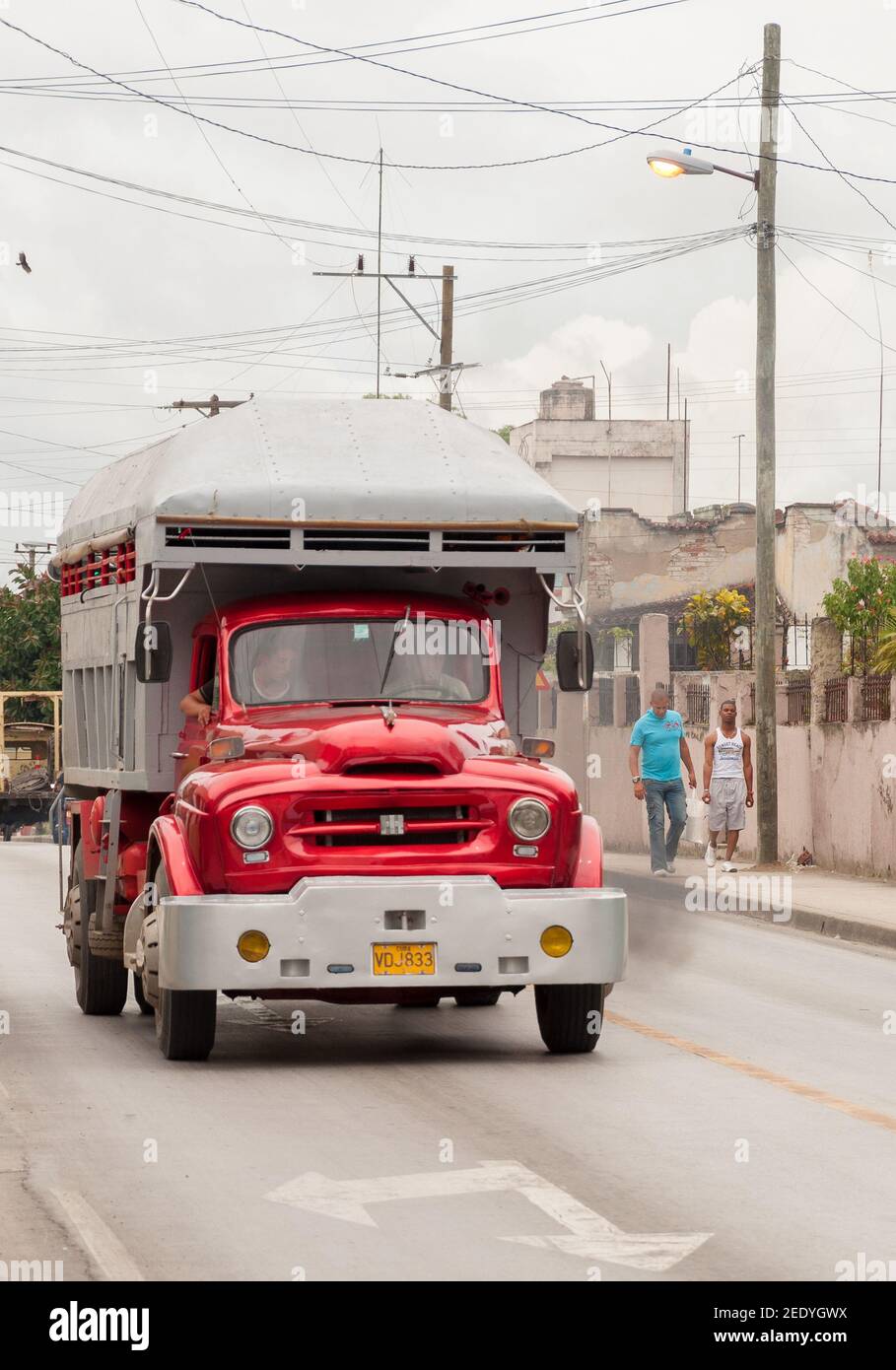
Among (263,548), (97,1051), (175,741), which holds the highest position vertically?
(263,548)

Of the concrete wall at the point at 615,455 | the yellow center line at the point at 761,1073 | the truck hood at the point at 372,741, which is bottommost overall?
the yellow center line at the point at 761,1073

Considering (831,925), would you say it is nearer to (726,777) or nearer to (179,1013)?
(726,777)

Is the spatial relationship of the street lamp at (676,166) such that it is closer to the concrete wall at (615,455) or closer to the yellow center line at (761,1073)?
the yellow center line at (761,1073)

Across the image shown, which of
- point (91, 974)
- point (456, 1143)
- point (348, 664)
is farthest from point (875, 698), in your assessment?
point (456, 1143)

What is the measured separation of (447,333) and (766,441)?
59.7 ft

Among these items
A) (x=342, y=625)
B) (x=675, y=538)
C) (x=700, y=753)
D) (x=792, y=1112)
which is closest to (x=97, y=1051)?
(x=342, y=625)

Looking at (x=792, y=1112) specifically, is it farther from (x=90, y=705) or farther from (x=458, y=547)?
(x=90, y=705)

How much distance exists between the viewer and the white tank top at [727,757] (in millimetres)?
25156

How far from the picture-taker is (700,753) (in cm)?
3162

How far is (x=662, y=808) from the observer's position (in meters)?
25.1

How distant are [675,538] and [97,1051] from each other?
57.7 meters

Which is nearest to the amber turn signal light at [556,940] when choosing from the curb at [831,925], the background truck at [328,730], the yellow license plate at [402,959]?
the background truck at [328,730]

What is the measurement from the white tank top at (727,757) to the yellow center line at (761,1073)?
445 inches
